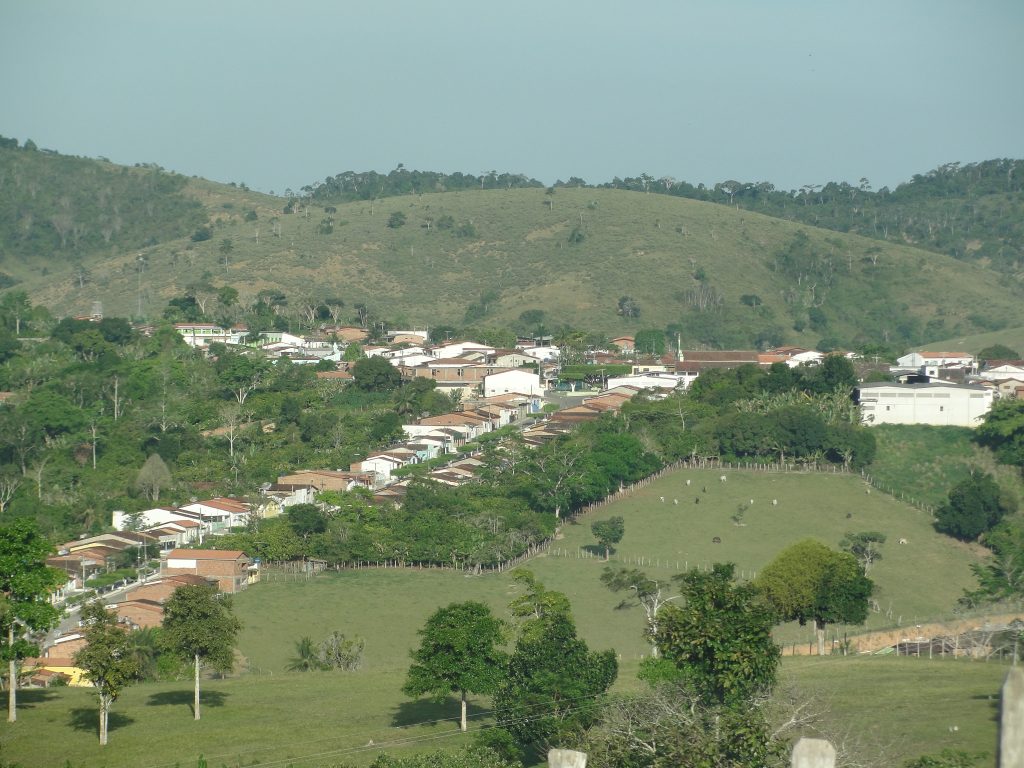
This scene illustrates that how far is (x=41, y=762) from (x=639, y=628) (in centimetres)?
2011

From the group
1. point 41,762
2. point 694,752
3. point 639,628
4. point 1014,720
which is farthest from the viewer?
point 639,628

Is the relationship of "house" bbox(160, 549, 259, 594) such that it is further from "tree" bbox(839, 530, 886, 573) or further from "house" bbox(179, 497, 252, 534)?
"tree" bbox(839, 530, 886, 573)

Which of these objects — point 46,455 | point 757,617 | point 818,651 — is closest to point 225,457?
point 46,455

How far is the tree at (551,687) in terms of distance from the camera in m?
27.9

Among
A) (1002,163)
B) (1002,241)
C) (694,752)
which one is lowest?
(694,752)

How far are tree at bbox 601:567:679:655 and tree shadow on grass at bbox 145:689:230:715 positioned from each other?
12611mm

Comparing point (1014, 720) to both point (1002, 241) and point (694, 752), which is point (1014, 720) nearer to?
point (694, 752)

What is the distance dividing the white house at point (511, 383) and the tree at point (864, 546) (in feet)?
113

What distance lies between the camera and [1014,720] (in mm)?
6734

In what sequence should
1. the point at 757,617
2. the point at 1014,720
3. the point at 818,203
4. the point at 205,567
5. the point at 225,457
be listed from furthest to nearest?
the point at 818,203 → the point at 225,457 → the point at 205,567 → the point at 757,617 → the point at 1014,720

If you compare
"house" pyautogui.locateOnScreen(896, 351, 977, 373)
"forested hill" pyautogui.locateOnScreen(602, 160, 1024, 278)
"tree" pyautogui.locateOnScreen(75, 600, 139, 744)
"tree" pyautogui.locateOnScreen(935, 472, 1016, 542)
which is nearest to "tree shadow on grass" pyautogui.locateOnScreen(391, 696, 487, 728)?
"tree" pyautogui.locateOnScreen(75, 600, 139, 744)

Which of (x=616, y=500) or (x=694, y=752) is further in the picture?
(x=616, y=500)

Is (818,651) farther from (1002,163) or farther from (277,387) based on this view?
(1002,163)

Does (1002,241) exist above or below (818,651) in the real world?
above
